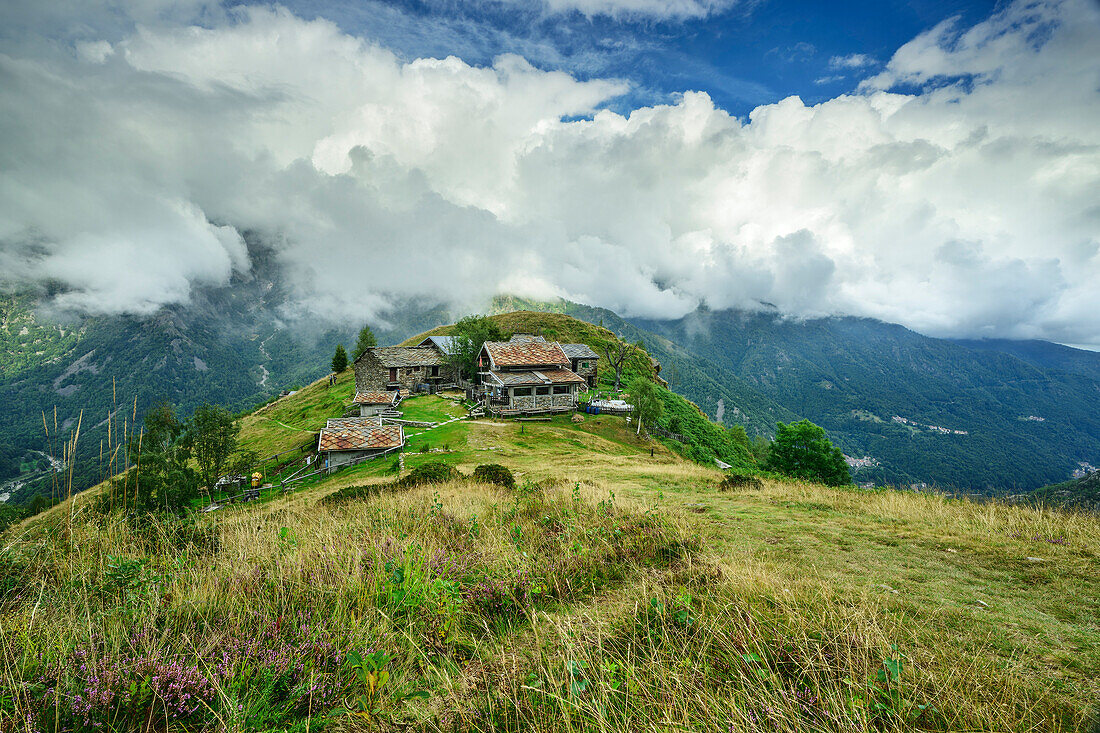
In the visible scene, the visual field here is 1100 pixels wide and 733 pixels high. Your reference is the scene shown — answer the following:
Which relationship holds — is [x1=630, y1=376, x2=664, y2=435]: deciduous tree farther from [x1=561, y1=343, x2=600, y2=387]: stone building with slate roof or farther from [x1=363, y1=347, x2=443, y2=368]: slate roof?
[x1=363, y1=347, x2=443, y2=368]: slate roof

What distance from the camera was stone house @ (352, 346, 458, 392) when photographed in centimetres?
5803

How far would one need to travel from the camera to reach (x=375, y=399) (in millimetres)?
48094

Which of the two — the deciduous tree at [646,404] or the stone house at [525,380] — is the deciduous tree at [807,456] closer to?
the deciduous tree at [646,404]

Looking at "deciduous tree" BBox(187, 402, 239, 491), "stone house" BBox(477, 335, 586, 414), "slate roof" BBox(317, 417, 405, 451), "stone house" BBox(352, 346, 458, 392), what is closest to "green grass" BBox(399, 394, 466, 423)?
"stone house" BBox(477, 335, 586, 414)

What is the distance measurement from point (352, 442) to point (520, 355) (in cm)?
2382

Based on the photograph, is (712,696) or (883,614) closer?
(712,696)

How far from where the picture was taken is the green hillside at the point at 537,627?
9.37 feet

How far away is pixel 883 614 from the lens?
4402 mm

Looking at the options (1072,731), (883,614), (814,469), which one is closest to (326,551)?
(883,614)

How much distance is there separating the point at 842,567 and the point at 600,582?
13.4ft

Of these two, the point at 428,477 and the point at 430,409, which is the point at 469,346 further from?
the point at 428,477

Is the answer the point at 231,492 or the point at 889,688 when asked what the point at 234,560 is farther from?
the point at 231,492

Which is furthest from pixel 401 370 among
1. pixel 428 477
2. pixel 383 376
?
pixel 428 477

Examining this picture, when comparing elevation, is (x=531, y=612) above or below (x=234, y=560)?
below
